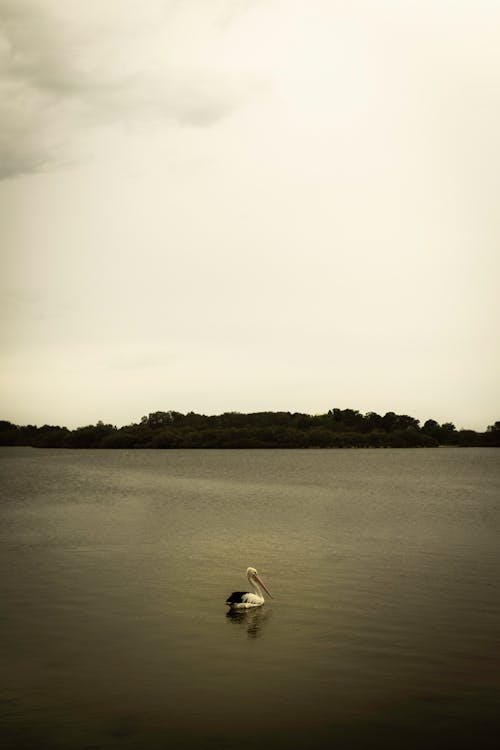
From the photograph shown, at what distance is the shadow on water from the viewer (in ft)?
59.4

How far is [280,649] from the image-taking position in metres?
16.5

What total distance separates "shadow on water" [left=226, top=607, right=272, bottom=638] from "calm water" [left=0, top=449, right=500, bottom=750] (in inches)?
3.2

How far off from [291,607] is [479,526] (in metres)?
23.1

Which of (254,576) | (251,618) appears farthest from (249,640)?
(254,576)

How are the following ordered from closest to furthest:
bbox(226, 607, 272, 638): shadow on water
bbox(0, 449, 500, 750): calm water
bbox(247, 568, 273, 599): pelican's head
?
bbox(0, 449, 500, 750): calm water, bbox(226, 607, 272, 638): shadow on water, bbox(247, 568, 273, 599): pelican's head

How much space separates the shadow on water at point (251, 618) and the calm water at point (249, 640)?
0.08 m

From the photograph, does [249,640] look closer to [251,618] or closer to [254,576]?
[251,618]

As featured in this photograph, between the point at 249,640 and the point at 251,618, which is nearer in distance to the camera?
the point at 249,640

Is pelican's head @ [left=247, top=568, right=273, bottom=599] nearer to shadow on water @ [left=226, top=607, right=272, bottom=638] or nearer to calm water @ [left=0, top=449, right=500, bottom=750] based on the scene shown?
calm water @ [left=0, top=449, right=500, bottom=750]

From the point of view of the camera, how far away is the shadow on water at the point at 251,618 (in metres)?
18.1

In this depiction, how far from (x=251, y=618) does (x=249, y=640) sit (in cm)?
196

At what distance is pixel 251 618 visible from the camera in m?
19.2

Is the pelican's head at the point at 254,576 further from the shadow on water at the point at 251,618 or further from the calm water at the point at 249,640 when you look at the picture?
the shadow on water at the point at 251,618

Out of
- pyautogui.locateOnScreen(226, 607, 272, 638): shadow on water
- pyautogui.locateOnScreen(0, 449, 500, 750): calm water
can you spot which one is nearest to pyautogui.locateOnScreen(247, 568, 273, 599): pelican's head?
pyautogui.locateOnScreen(0, 449, 500, 750): calm water
